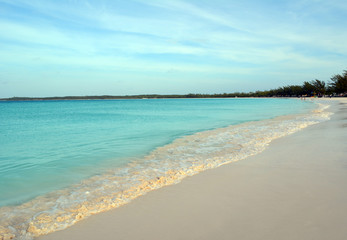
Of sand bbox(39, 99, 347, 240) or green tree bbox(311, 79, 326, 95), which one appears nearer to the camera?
sand bbox(39, 99, 347, 240)

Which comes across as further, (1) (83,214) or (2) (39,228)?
(1) (83,214)

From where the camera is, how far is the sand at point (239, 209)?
3.48 meters

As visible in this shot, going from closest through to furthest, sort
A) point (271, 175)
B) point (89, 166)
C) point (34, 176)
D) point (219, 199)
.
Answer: point (219, 199)
point (271, 175)
point (34, 176)
point (89, 166)

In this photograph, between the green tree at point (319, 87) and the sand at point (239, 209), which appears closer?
the sand at point (239, 209)

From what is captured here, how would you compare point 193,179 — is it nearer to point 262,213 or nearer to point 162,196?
point 162,196

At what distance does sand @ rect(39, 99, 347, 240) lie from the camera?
3.48 meters

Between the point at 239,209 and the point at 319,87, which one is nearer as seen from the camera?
the point at 239,209

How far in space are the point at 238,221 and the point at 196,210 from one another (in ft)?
2.30

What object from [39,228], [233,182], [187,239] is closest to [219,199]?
[233,182]

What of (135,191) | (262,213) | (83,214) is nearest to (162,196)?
(135,191)

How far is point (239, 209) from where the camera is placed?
4141 mm

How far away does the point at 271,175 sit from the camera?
5891 mm

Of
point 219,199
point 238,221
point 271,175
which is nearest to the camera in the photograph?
point 238,221

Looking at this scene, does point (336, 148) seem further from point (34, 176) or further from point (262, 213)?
point (34, 176)
